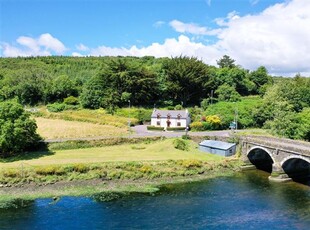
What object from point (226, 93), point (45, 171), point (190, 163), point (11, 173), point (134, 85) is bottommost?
point (11, 173)

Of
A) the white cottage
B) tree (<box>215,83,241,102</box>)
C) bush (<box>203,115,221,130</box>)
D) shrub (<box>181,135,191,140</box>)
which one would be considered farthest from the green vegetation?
tree (<box>215,83,241,102</box>)

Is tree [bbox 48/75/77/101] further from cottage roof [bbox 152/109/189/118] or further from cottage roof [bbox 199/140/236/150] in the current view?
cottage roof [bbox 199/140/236/150]

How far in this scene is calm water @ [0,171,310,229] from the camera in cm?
4003

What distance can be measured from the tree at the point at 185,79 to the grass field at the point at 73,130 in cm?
3394

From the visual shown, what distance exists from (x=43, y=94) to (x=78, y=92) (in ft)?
36.9

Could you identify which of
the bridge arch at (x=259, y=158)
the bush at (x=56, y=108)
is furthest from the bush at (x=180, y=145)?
the bush at (x=56, y=108)

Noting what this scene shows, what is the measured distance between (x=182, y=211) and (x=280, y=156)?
22.0m

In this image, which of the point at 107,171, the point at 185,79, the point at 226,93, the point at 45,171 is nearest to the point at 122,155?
the point at 107,171

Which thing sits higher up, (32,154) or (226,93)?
(226,93)

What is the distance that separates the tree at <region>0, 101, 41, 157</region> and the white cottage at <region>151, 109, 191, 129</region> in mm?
34149

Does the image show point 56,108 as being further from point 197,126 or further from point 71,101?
point 197,126

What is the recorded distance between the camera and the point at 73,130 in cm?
8156

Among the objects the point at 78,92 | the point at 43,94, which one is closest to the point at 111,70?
the point at 78,92

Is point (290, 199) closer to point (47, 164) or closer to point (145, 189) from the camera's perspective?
point (145, 189)
